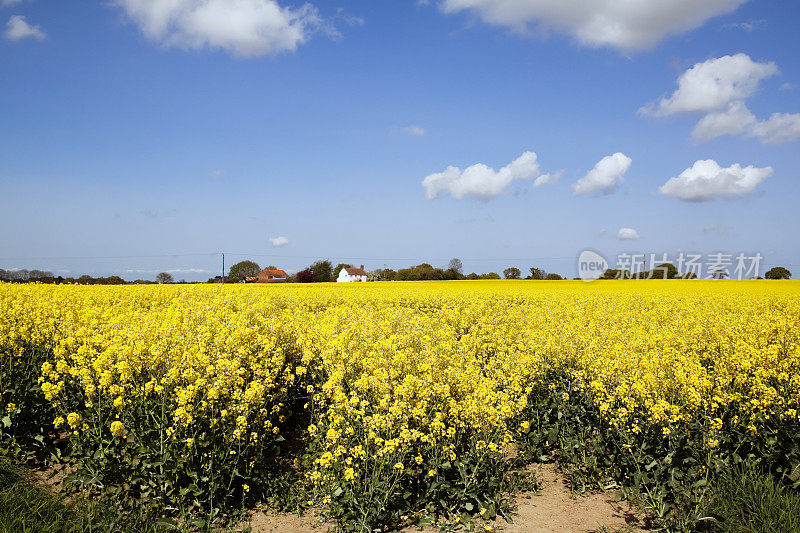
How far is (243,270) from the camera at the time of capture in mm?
84500

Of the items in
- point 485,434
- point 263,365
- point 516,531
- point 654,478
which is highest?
point 263,365

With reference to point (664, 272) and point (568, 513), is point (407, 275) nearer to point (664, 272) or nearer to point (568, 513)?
point (664, 272)

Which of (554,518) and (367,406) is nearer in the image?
(554,518)

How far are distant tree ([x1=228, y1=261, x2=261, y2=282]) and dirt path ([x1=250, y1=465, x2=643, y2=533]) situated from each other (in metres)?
82.7

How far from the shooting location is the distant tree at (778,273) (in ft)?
149

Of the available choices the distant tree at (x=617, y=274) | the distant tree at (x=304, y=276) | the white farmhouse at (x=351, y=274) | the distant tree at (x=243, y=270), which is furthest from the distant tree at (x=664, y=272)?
the distant tree at (x=243, y=270)

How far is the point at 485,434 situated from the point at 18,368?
20.0 feet

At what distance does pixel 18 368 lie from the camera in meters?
6.24

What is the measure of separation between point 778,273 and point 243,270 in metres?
75.5

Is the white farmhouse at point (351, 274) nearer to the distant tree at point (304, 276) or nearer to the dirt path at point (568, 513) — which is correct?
the distant tree at point (304, 276)

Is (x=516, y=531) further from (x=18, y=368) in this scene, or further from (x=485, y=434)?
(x=18, y=368)

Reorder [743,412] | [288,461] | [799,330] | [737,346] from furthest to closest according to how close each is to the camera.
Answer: [799,330]
[737,346]
[288,461]
[743,412]

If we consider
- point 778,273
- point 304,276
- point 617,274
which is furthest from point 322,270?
point 778,273

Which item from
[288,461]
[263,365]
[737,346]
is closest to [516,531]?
[288,461]
